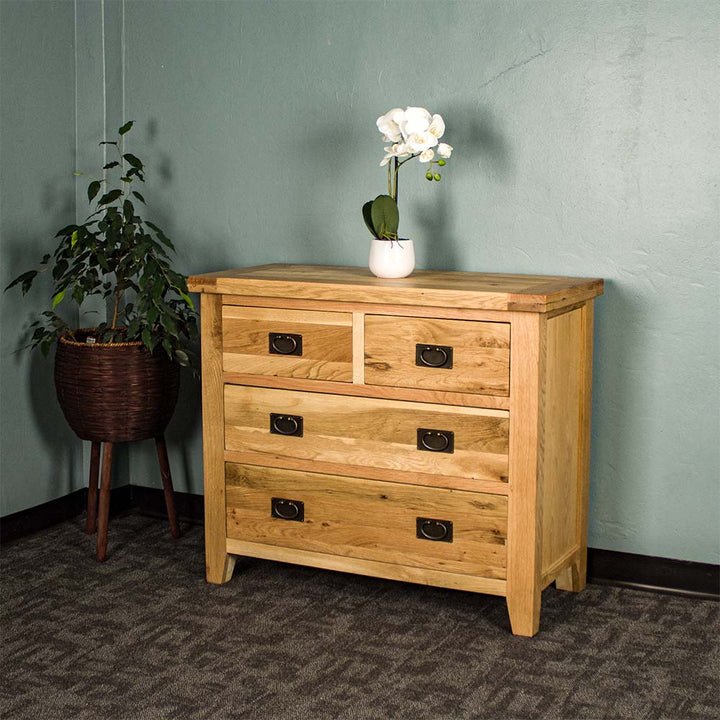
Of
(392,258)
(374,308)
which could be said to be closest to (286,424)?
(374,308)

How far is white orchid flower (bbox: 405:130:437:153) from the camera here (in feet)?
8.55

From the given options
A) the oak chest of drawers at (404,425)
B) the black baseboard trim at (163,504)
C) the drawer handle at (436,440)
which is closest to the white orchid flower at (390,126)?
the oak chest of drawers at (404,425)

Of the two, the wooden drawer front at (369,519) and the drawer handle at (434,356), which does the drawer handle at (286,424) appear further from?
the drawer handle at (434,356)

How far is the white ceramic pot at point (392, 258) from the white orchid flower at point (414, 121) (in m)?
0.27

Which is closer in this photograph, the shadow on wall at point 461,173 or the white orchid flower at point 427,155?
the white orchid flower at point 427,155

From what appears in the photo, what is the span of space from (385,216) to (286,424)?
597 millimetres

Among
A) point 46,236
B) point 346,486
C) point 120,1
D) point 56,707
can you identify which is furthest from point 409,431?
point 120,1

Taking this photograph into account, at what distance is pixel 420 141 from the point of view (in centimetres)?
261

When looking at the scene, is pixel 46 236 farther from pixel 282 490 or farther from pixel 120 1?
pixel 282 490

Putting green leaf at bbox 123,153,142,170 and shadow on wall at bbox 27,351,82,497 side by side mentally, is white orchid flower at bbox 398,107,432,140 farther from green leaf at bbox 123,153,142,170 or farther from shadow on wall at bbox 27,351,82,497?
shadow on wall at bbox 27,351,82,497

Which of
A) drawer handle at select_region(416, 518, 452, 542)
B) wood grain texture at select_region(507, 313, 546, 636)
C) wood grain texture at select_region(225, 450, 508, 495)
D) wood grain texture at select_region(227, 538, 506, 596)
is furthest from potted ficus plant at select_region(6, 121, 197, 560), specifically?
wood grain texture at select_region(507, 313, 546, 636)

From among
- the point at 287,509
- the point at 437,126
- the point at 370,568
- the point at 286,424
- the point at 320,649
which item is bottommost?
the point at 320,649

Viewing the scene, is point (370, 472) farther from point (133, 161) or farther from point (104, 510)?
point (133, 161)

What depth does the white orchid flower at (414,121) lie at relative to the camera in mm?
2600
